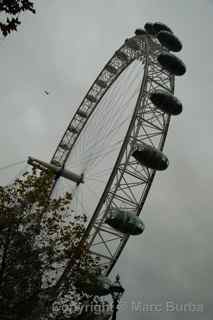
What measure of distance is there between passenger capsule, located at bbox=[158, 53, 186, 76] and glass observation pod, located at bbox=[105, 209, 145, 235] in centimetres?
1175

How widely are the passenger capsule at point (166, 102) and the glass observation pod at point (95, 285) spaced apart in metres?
11.8

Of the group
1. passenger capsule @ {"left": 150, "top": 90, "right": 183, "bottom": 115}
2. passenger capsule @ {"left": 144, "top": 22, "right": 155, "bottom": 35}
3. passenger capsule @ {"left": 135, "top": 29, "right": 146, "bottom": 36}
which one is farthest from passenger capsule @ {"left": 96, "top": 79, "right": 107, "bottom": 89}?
passenger capsule @ {"left": 150, "top": 90, "right": 183, "bottom": 115}

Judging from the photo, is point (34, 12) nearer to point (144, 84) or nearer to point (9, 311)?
point (9, 311)

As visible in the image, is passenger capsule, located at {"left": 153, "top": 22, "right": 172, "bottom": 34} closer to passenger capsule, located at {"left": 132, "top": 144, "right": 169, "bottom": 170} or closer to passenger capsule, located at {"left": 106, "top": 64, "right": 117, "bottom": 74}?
passenger capsule, located at {"left": 106, "top": 64, "right": 117, "bottom": 74}

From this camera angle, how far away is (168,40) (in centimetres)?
3020

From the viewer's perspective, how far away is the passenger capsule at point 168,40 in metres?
30.1

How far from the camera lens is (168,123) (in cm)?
2770

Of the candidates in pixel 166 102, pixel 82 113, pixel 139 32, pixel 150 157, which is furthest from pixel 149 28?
pixel 150 157

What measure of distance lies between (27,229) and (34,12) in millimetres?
11041

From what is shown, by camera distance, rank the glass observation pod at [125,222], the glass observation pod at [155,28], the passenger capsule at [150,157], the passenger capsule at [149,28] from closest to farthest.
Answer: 1. the glass observation pod at [125,222]
2. the passenger capsule at [150,157]
3. the glass observation pod at [155,28]
4. the passenger capsule at [149,28]

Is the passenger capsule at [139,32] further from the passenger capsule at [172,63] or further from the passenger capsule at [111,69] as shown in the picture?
the passenger capsule at [172,63]

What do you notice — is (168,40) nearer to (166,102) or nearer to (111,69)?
(166,102)

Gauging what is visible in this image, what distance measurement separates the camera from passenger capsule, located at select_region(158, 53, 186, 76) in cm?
2848

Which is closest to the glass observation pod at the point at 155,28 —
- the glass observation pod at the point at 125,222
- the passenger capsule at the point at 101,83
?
the passenger capsule at the point at 101,83
